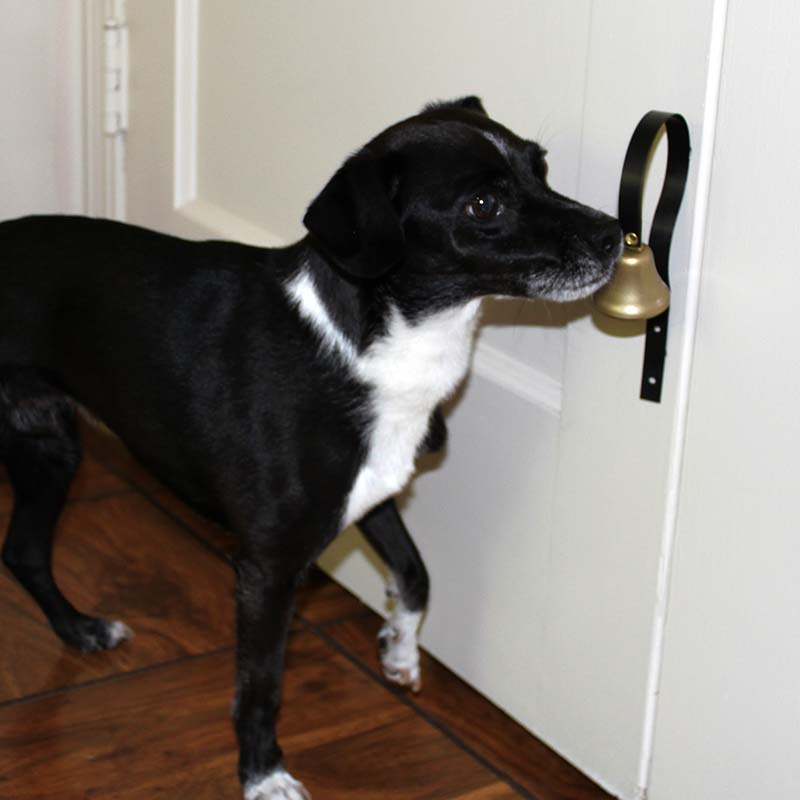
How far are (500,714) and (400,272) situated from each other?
740 millimetres

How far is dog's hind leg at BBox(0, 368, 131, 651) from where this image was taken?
78.2 inches

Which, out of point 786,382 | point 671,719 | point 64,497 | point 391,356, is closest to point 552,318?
point 391,356

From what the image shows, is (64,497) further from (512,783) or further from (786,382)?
(786,382)

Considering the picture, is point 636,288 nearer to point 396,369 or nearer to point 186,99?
point 396,369

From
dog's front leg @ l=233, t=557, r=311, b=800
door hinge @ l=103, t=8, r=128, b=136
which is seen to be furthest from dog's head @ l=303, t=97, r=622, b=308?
door hinge @ l=103, t=8, r=128, b=136

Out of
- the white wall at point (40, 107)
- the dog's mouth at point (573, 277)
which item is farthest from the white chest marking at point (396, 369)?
the white wall at point (40, 107)

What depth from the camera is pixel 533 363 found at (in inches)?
71.7

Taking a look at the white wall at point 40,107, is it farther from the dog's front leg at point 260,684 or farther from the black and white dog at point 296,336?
the dog's front leg at point 260,684

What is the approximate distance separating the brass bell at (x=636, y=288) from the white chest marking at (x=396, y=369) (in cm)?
20

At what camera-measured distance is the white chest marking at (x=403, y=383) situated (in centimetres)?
164

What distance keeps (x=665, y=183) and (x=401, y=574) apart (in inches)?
28.0

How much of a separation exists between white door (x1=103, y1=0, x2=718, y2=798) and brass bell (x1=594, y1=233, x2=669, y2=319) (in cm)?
5

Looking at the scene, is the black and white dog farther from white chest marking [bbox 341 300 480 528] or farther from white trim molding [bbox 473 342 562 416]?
white trim molding [bbox 473 342 562 416]

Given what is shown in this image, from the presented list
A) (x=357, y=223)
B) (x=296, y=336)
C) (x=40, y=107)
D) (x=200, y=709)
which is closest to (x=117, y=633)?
(x=200, y=709)
